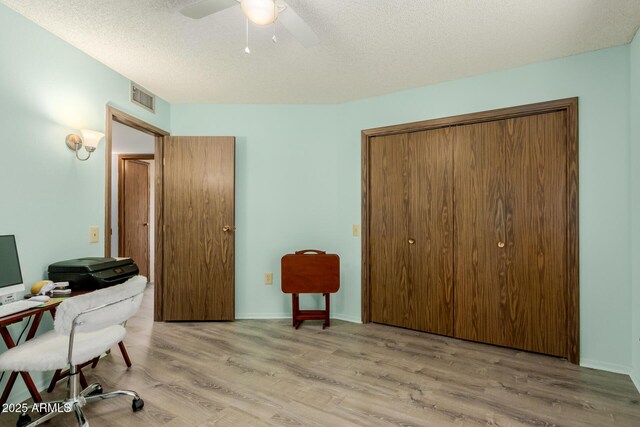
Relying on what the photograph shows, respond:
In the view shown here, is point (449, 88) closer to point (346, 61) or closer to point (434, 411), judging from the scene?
point (346, 61)

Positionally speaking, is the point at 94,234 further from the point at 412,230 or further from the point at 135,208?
the point at 135,208

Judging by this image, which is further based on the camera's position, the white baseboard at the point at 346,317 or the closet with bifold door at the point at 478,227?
the white baseboard at the point at 346,317

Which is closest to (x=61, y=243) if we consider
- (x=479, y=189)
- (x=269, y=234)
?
(x=269, y=234)

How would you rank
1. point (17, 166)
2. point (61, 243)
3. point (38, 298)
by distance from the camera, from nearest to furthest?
point (38, 298), point (17, 166), point (61, 243)

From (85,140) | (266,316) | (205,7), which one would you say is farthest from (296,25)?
(266,316)

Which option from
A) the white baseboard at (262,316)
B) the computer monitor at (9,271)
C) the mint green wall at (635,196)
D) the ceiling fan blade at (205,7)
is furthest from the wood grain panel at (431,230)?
the computer monitor at (9,271)

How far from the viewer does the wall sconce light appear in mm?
2260

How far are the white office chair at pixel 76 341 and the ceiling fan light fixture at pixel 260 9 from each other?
1.48 meters

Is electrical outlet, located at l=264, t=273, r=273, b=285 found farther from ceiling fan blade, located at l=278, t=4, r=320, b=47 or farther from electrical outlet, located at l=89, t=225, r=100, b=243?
ceiling fan blade, located at l=278, t=4, r=320, b=47

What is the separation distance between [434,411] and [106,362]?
2265mm

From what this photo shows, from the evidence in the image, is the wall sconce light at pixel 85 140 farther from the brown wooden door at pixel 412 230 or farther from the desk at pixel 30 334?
the brown wooden door at pixel 412 230

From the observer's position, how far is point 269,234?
3.45 m

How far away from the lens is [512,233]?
2.61 metres

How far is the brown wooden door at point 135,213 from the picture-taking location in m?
5.06
